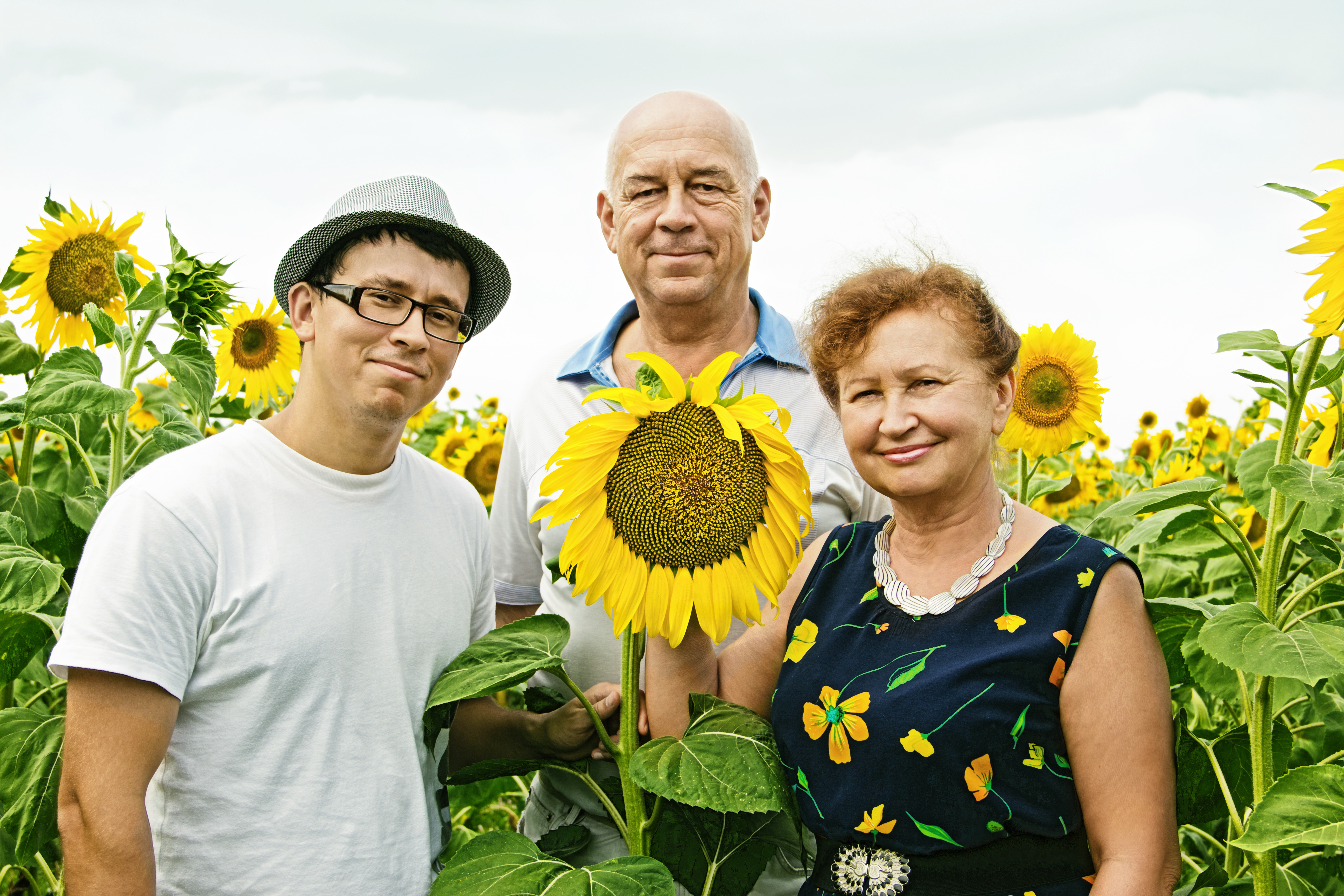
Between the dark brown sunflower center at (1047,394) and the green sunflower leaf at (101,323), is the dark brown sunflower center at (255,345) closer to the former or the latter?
the green sunflower leaf at (101,323)

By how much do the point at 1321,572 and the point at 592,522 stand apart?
5.90ft

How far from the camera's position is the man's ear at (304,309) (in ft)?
7.38

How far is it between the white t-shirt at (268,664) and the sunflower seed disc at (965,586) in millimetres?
1046

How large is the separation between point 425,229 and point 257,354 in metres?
1.87

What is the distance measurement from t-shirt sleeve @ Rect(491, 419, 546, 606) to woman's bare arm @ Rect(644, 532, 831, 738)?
855mm

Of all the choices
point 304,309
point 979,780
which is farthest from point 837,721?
point 304,309

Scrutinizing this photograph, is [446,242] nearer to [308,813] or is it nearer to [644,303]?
[644,303]

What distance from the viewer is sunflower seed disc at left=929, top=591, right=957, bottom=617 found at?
6.16ft

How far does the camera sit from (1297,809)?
175cm

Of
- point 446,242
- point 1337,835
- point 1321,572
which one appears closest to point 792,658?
point 1337,835

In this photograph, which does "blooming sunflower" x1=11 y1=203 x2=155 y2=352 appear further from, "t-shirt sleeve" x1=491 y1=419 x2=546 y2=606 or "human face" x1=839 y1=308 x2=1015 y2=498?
"human face" x1=839 y1=308 x2=1015 y2=498

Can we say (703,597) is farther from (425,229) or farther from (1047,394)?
(1047,394)

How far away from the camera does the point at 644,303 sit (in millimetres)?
2670

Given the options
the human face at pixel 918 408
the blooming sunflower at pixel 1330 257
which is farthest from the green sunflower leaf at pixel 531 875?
the blooming sunflower at pixel 1330 257
